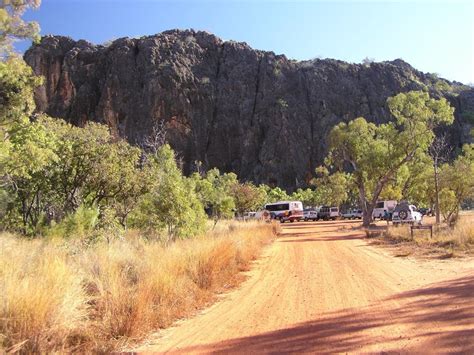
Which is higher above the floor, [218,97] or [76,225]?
[218,97]

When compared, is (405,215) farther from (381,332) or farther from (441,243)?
(381,332)

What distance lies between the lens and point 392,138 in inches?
1259

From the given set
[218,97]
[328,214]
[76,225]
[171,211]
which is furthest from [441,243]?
[218,97]

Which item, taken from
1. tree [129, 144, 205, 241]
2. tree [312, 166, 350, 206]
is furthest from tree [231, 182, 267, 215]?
tree [129, 144, 205, 241]

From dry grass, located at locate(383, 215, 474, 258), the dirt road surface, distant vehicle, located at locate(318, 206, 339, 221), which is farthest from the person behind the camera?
distant vehicle, located at locate(318, 206, 339, 221)

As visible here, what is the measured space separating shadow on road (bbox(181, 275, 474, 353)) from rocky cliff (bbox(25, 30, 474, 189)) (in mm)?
88332

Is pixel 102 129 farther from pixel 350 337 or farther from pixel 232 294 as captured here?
pixel 350 337

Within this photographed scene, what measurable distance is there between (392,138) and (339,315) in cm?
2679

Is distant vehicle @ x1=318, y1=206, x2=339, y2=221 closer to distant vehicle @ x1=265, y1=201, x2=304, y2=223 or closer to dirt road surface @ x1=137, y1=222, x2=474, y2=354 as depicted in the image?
distant vehicle @ x1=265, y1=201, x2=304, y2=223

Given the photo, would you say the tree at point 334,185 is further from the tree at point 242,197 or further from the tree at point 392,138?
the tree at point 392,138

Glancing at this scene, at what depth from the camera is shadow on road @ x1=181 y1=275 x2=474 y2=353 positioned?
574 centimetres

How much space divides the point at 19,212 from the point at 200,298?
13727 millimetres

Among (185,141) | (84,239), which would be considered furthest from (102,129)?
(185,141)

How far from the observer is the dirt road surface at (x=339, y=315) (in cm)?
595
